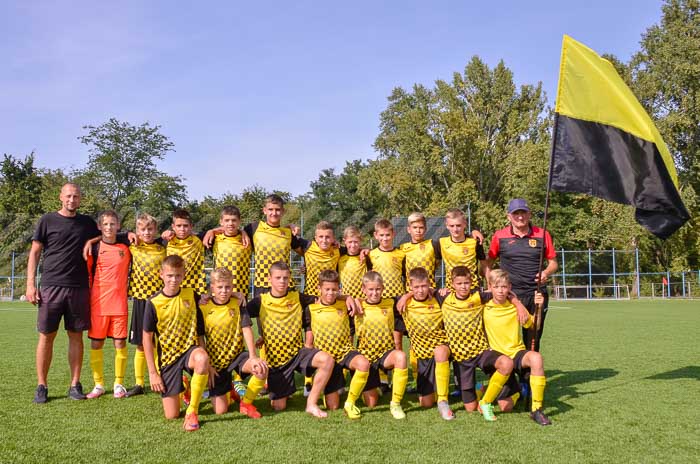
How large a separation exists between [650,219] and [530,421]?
7.19 ft

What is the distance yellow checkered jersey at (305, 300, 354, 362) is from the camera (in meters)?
5.15

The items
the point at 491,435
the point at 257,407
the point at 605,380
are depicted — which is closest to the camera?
the point at 491,435

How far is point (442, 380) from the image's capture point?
4.80m

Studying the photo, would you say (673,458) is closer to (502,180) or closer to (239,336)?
(239,336)

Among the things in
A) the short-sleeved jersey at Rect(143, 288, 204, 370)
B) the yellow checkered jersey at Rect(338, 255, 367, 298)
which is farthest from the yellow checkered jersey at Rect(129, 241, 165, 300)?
the yellow checkered jersey at Rect(338, 255, 367, 298)

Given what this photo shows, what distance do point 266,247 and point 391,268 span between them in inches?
51.9

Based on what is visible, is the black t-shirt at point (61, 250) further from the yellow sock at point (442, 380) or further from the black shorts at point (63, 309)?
the yellow sock at point (442, 380)

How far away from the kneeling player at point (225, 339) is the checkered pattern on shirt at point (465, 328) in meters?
1.71

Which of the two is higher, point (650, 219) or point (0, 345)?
point (650, 219)

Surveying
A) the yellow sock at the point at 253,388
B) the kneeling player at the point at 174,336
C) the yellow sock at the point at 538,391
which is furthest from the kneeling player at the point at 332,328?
the yellow sock at the point at 538,391

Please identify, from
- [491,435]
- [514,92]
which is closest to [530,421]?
[491,435]

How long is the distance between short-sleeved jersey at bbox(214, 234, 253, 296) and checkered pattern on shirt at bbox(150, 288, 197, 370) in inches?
34.1

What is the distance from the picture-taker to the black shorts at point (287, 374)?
4.93 meters

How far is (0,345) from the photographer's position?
9.07 meters
